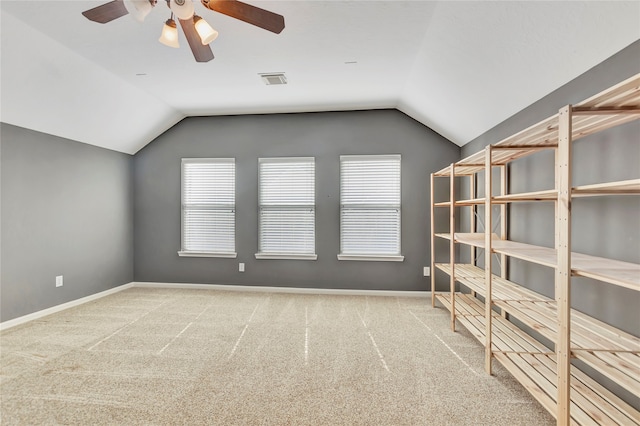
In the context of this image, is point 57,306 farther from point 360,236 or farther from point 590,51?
point 590,51

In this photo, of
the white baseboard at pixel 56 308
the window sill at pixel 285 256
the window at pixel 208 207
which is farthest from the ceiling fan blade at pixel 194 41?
the white baseboard at pixel 56 308

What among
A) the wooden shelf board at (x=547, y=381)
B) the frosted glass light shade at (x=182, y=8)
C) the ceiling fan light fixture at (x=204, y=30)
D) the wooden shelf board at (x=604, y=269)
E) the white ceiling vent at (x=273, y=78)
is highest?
the white ceiling vent at (x=273, y=78)

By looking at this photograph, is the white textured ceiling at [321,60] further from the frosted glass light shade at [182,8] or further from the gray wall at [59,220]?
the frosted glass light shade at [182,8]

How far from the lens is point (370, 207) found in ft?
13.9

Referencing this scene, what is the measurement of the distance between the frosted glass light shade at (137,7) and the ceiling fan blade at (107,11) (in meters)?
0.05

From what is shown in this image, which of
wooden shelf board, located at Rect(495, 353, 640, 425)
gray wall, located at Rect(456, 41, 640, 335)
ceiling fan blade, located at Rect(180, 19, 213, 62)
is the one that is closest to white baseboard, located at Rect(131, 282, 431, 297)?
gray wall, located at Rect(456, 41, 640, 335)

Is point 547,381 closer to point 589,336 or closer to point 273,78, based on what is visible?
point 589,336

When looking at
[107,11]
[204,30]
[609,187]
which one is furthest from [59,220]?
[609,187]

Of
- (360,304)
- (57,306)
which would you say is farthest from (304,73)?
(57,306)

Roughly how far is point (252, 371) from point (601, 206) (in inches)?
104

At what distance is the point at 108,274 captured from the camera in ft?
14.1

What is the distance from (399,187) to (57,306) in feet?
15.4

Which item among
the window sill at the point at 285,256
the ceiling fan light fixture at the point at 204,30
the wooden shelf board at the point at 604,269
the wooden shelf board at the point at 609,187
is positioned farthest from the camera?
the window sill at the point at 285,256

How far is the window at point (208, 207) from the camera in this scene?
14.8 ft
